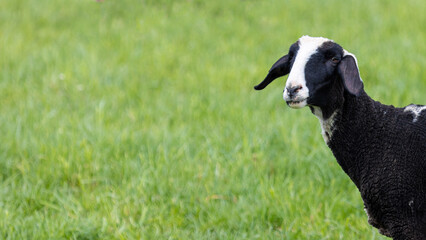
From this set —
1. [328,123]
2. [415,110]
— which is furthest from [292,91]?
[415,110]

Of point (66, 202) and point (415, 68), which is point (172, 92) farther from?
point (415, 68)

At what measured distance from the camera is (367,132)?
309 cm

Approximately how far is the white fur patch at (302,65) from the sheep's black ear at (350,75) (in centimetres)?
16

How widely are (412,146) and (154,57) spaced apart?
4.11 meters

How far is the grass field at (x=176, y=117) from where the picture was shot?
413 centimetres

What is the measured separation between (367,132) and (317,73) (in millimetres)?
494

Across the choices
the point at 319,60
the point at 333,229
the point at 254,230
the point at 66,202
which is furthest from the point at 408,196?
the point at 66,202

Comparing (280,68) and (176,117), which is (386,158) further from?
(176,117)

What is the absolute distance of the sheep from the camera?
2.83m

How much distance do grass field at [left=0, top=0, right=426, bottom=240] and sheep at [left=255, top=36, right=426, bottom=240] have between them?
97cm

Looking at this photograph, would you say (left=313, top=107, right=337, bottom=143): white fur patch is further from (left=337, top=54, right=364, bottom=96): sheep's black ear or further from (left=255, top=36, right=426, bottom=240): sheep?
(left=337, top=54, right=364, bottom=96): sheep's black ear

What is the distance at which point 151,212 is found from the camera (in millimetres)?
4164

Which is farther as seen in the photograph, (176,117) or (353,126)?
(176,117)

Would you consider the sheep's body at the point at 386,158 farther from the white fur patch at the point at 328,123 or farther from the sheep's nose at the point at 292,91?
the sheep's nose at the point at 292,91
